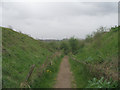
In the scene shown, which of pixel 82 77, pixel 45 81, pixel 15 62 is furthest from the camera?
pixel 15 62

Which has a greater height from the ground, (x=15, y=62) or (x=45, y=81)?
(x=15, y=62)

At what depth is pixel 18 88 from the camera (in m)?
4.36

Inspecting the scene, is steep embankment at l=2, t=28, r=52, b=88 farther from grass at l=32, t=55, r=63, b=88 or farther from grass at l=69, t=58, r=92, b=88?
grass at l=69, t=58, r=92, b=88

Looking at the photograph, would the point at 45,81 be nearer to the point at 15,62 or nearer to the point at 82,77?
the point at 82,77

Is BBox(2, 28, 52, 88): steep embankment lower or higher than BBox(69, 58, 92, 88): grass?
higher

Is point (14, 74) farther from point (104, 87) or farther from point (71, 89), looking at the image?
point (104, 87)

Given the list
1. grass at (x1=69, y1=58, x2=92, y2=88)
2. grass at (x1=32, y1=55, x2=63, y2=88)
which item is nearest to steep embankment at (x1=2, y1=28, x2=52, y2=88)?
grass at (x1=32, y1=55, x2=63, y2=88)

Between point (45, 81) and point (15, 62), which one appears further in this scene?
point (15, 62)

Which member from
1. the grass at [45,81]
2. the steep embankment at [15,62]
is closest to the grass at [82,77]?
the grass at [45,81]

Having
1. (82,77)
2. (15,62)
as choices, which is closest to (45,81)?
(82,77)

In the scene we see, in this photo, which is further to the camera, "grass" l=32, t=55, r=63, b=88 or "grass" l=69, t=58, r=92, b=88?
"grass" l=69, t=58, r=92, b=88

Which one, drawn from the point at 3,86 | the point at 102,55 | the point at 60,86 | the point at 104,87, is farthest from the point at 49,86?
the point at 102,55

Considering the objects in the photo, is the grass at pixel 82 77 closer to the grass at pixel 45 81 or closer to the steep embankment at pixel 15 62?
the grass at pixel 45 81

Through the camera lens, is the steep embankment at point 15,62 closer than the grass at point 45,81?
Yes
